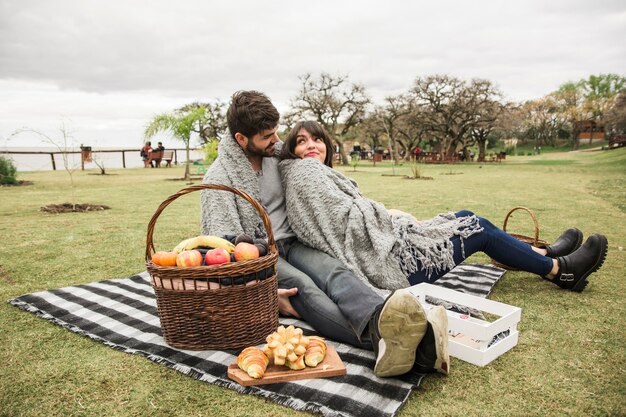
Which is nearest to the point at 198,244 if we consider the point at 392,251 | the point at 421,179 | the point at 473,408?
the point at 392,251

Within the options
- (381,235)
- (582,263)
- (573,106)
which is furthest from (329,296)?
(573,106)

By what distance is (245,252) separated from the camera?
7.92 feet

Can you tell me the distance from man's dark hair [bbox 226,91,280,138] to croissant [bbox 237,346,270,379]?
1.55 meters

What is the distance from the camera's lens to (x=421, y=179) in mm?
16250

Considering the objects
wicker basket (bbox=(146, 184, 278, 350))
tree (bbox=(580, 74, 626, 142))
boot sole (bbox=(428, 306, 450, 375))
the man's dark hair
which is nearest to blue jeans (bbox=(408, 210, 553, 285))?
boot sole (bbox=(428, 306, 450, 375))

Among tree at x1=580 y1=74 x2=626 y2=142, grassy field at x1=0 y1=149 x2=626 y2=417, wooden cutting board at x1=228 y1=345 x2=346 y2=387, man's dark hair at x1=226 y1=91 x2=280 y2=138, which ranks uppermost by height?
tree at x1=580 y1=74 x2=626 y2=142

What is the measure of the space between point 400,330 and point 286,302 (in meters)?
1.05

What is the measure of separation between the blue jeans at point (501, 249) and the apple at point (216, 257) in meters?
1.66

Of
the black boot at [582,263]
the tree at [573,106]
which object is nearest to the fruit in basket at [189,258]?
the black boot at [582,263]

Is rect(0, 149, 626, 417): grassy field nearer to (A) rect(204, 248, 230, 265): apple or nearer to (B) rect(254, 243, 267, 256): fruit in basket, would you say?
(A) rect(204, 248, 230, 265): apple

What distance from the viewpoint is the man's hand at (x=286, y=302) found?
2.77 m

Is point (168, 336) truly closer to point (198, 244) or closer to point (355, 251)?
point (198, 244)

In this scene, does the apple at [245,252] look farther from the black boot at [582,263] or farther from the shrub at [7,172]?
the shrub at [7,172]

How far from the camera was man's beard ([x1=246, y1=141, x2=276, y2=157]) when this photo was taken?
3184 mm
